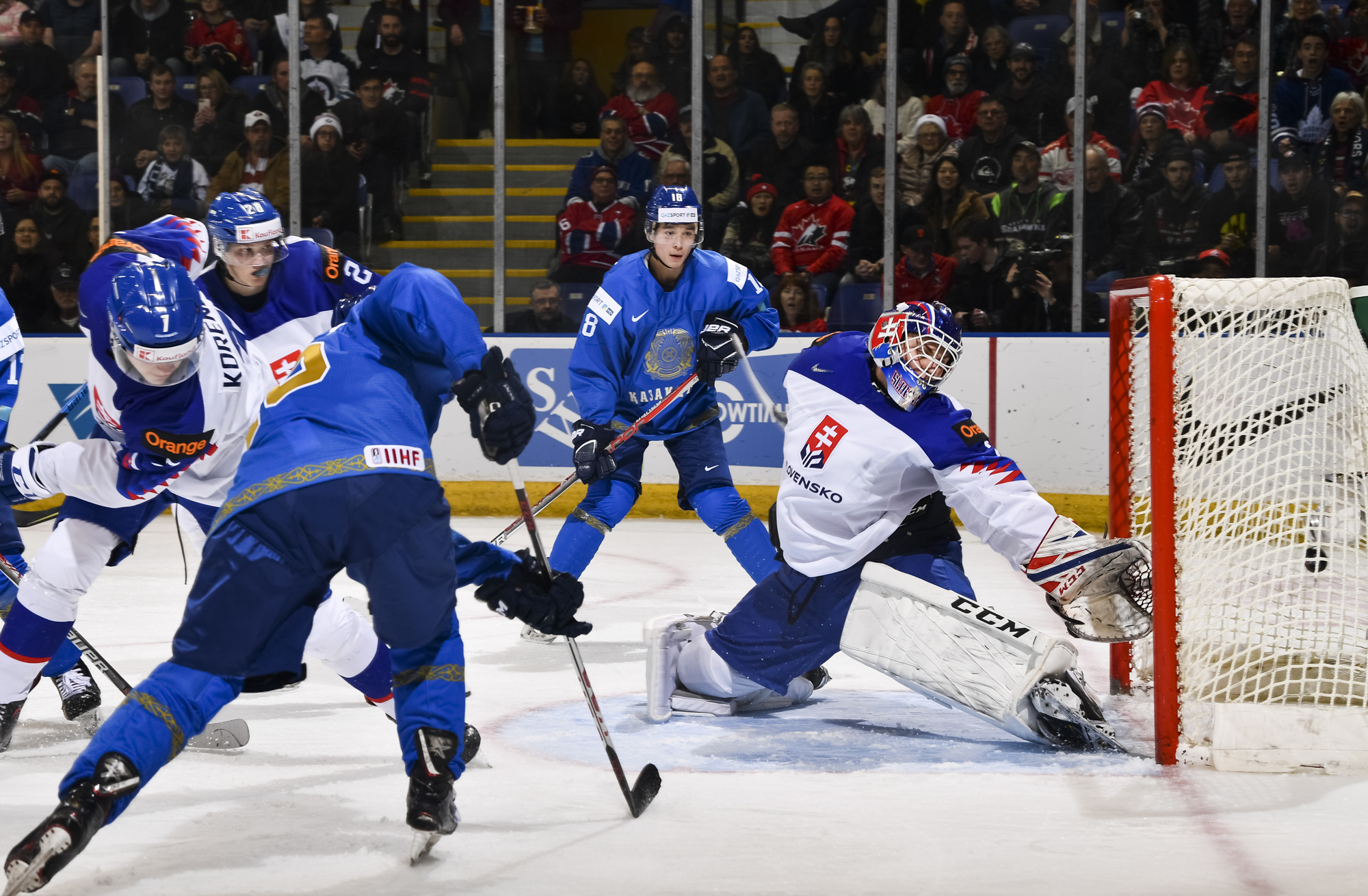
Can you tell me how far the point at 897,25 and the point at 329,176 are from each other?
2905mm

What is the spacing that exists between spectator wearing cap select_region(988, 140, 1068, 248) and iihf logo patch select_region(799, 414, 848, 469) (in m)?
3.73

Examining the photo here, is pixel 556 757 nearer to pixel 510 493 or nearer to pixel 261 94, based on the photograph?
pixel 510 493

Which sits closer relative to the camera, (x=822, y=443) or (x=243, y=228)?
(x=822, y=443)

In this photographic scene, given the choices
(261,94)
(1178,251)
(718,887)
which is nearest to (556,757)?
(718,887)

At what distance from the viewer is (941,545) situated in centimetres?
301

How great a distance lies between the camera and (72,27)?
7418 mm

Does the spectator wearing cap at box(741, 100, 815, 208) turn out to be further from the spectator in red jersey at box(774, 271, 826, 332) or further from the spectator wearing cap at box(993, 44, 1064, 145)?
the spectator wearing cap at box(993, 44, 1064, 145)

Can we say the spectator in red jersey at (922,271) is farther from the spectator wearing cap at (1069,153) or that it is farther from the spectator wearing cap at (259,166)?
the spectator wearing cap at (259,166)

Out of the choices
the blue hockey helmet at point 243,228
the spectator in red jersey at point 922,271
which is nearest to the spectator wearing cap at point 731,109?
the spectator in red jersey at point 922,271

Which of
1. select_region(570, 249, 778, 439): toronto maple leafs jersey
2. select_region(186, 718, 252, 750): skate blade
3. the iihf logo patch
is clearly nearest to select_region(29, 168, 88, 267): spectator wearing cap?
select_region(570, 249, 778, 439): toronto maple leafs jersey

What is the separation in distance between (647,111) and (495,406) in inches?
211

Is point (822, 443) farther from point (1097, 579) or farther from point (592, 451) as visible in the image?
point (592, 451)

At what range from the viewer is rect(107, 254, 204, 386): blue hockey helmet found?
7.04ft

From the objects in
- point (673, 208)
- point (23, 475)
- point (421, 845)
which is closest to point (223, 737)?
point (23, 475)
